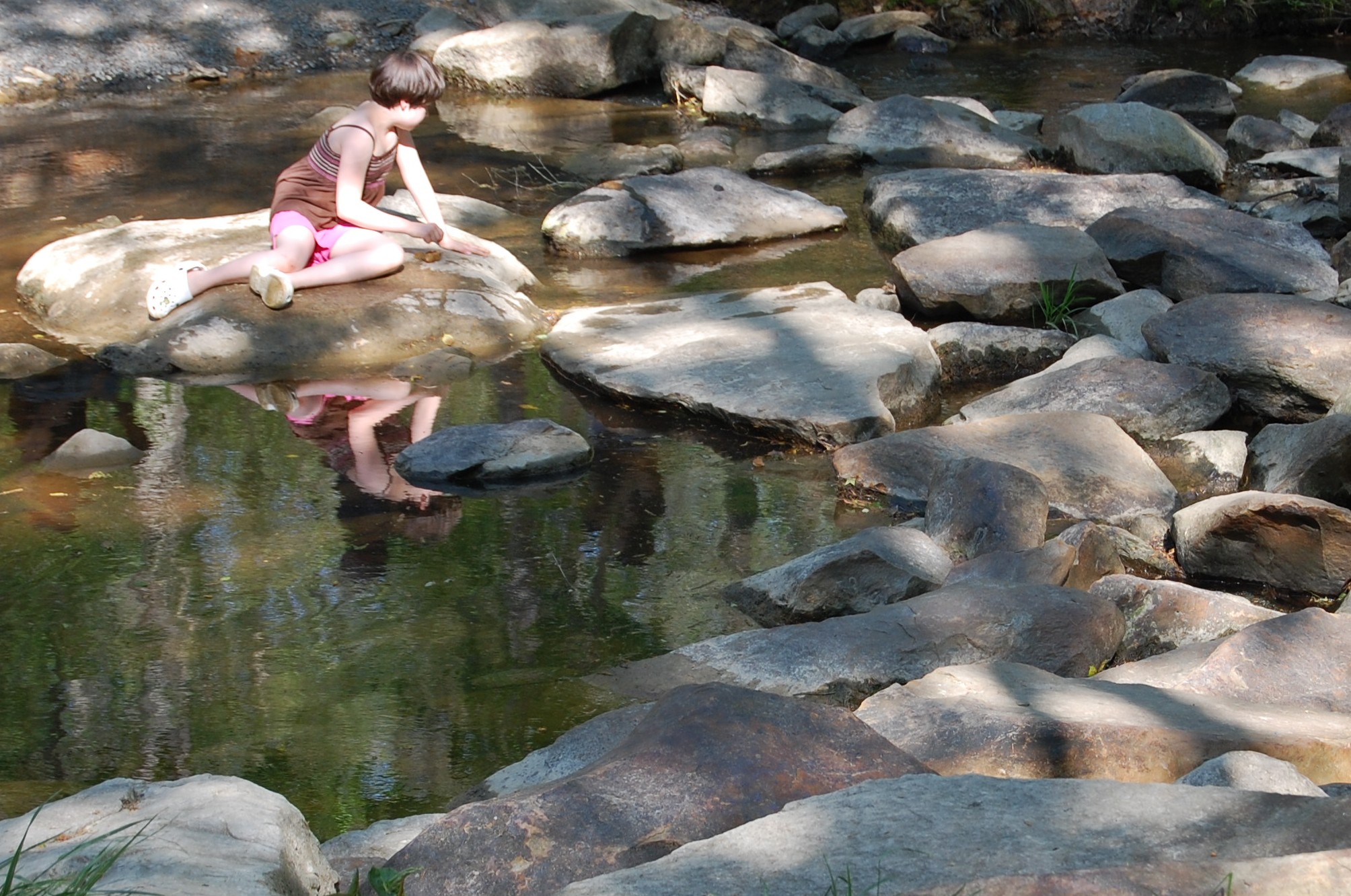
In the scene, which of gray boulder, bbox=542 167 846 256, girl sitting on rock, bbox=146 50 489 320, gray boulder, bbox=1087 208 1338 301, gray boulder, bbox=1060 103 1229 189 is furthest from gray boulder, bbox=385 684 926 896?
gray boulder, bbox=1060 103 1229 189

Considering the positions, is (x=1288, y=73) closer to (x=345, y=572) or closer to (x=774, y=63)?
(x=774, y=63)

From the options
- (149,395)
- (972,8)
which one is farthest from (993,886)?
(972,8)

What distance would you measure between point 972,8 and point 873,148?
228 inches

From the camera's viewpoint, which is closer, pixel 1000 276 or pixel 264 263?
pixel 264 263

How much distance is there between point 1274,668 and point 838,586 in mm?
1014

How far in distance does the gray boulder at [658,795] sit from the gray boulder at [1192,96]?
344 inches

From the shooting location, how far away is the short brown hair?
5.38 meters

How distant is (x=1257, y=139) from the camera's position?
8844 mm

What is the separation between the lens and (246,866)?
1.94 meters

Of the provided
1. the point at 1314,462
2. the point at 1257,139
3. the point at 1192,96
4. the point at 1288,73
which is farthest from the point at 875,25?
the point at 1314,462

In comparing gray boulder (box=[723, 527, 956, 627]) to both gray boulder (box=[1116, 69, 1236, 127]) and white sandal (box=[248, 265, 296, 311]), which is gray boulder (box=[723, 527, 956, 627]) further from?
gray boulder (box=[1116, 69, 1236, 127])

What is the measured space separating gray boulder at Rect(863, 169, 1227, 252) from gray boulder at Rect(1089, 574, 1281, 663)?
3.48m

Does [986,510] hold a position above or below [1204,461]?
above

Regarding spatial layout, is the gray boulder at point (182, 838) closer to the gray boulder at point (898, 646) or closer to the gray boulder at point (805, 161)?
the gray boulder at point (898, 646)
